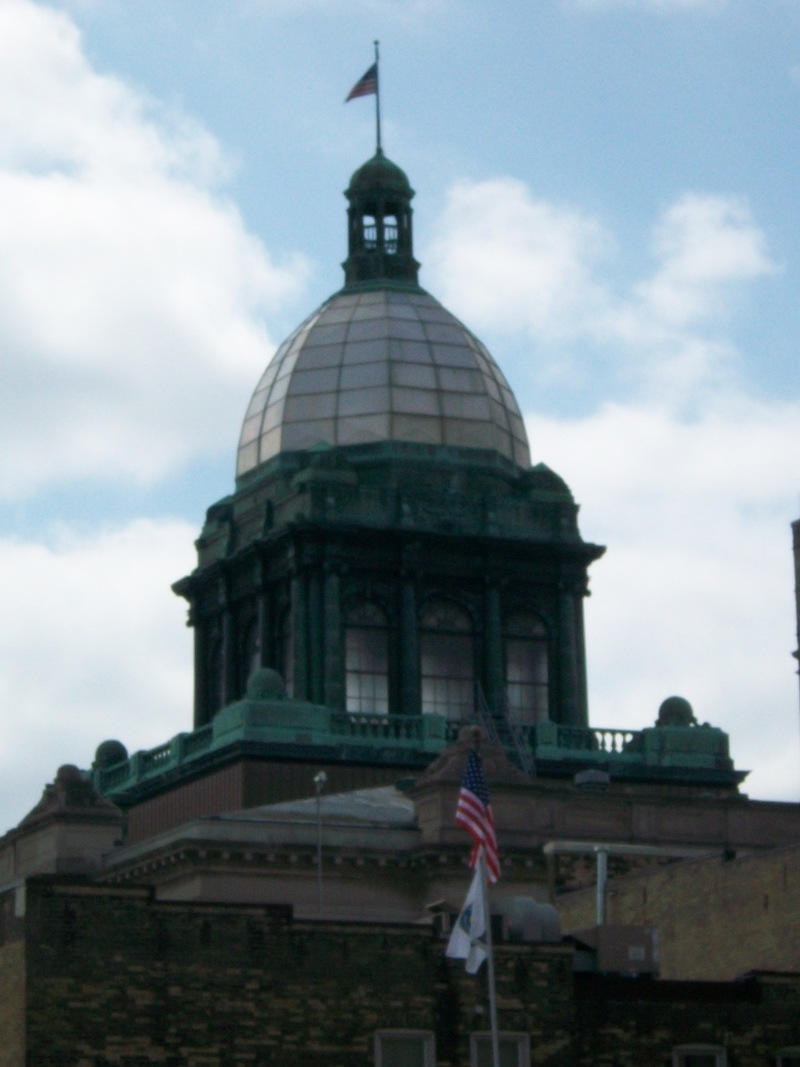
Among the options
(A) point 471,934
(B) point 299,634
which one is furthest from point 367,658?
(A) point 471,934

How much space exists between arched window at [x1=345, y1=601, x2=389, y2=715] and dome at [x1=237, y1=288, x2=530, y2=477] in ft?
18.9

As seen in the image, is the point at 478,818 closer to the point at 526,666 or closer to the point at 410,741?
the point at 410,741

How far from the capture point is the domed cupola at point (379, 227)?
124375mm

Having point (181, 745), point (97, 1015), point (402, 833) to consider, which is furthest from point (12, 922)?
point (181, 745)

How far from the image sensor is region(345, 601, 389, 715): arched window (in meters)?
114

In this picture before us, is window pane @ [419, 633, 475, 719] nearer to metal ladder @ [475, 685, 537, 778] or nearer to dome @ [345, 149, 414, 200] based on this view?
metal ladder @ [475, 685, 537, 778]

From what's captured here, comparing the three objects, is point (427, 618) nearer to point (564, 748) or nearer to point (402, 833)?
point (564, 748)

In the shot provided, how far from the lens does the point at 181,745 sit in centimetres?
11131

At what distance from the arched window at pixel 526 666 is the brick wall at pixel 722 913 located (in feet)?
106

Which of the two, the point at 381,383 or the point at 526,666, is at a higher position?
the point at 381,383

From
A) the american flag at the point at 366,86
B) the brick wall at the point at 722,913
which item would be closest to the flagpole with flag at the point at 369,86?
the american flag at the point at 366,86

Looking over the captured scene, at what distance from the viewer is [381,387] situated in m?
119

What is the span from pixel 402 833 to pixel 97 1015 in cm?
3523

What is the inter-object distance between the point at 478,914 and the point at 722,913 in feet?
52.7
